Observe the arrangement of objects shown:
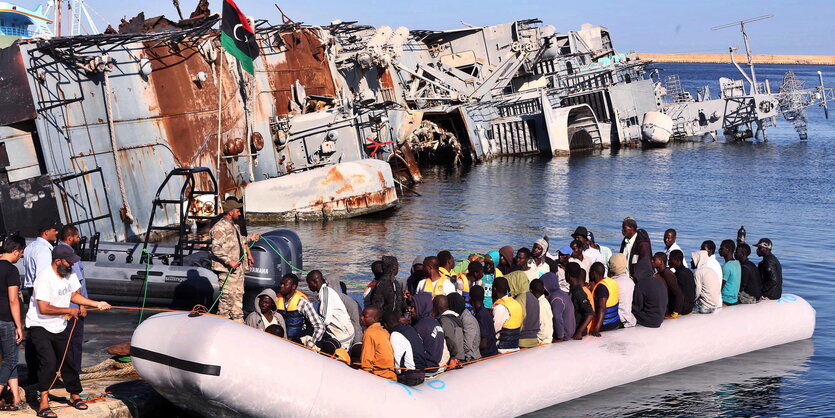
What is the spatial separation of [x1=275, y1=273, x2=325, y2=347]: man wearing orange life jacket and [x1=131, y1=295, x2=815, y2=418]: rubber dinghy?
135 centimetres

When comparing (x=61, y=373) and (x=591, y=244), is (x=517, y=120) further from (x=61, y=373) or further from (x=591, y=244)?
(x=61, y=373)

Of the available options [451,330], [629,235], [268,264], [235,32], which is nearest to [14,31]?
[235,32]

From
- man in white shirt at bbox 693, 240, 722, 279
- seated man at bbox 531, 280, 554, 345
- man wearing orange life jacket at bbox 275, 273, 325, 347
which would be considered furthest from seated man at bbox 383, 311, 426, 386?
man in white shirt at bbox 693, 240, 722, 279

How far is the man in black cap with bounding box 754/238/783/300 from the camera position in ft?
47.4

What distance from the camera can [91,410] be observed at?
9703 mm

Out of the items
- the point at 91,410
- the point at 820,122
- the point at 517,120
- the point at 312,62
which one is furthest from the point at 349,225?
the point at 820,122

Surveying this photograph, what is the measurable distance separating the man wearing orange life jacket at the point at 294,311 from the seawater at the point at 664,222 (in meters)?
1.62

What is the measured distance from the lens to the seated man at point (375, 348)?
10.2m

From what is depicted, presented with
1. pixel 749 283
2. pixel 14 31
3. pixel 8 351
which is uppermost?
pixel 14 31

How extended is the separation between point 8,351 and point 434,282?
17.9 ft

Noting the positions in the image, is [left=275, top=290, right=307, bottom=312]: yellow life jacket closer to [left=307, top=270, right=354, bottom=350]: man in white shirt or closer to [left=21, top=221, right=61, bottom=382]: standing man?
[left=307, top=270, right=354, bottom=350]: man in white shirt

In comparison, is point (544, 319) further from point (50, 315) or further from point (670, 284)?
point (50, 315)

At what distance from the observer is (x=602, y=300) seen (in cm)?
1227

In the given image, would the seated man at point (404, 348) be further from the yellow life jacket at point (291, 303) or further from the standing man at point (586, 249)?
the standing man at point (586, 249)
